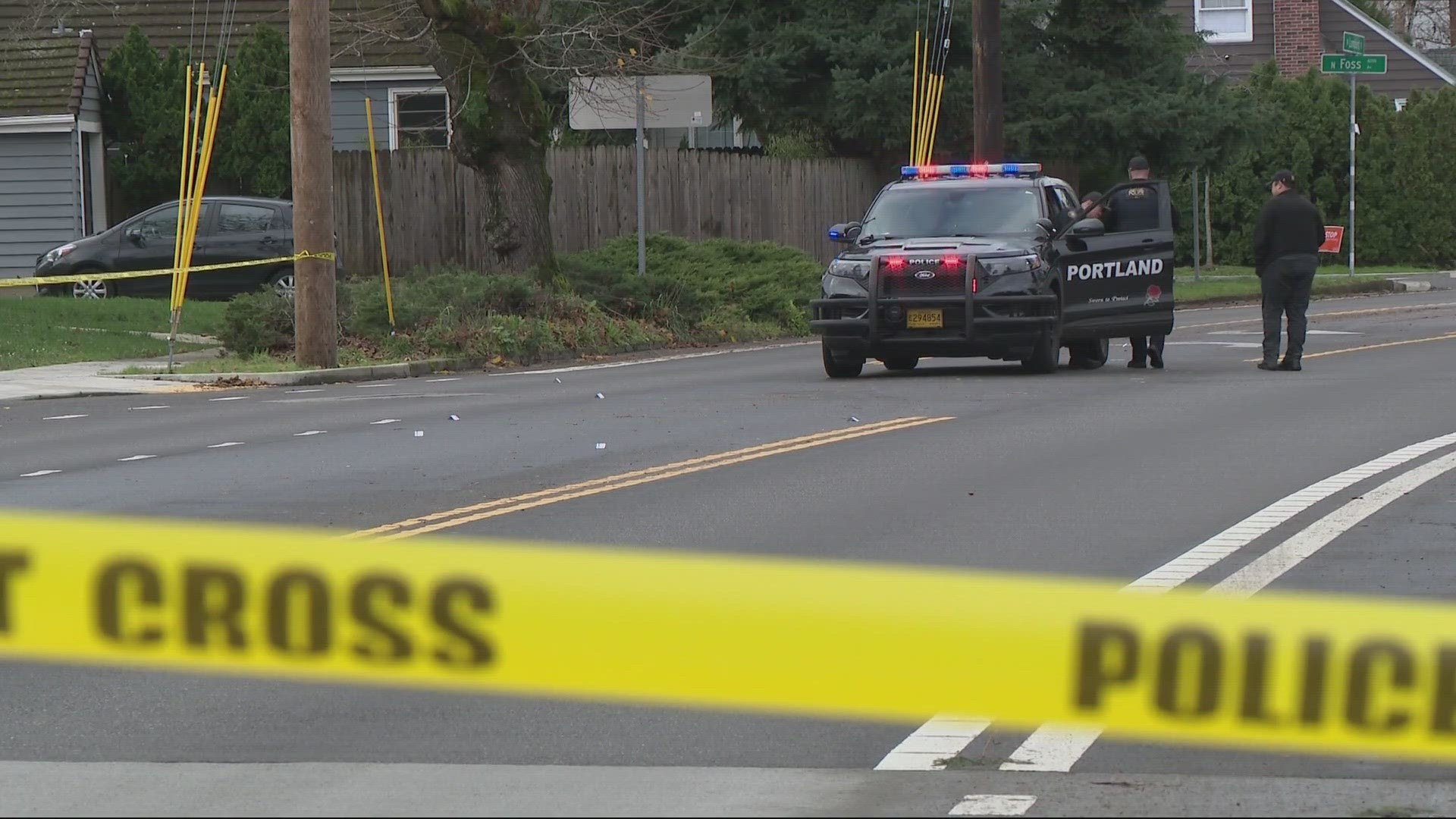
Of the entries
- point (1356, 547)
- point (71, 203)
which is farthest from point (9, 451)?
point (71, 203)

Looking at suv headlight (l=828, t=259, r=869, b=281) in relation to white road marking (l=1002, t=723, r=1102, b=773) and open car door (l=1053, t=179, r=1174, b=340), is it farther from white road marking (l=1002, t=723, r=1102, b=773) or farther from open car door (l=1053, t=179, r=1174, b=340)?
white road marking (l=1002, t=723, r=1102, b=773)

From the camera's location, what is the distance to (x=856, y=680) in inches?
131

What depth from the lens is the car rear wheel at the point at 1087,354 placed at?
2162 centimetres

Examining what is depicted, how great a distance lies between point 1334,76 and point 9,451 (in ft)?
137

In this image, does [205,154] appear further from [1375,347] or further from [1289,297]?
[1375,347]

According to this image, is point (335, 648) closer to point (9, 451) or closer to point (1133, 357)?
point (9, 451)

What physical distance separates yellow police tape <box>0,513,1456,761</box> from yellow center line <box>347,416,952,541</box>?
571 cm

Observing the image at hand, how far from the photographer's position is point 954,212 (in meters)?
20.2

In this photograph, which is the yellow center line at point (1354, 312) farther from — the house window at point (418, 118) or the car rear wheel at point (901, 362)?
the house window at point (418, 118)

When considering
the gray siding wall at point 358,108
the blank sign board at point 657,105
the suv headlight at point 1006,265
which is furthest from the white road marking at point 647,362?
the gray siding wall at point 358,108

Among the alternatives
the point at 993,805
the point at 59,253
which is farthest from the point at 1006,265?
the point at 59,253

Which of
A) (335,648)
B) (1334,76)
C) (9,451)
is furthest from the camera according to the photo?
(1334,76)

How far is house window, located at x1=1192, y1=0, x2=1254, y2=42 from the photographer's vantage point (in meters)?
57.1

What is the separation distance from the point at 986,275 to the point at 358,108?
21457 mm
